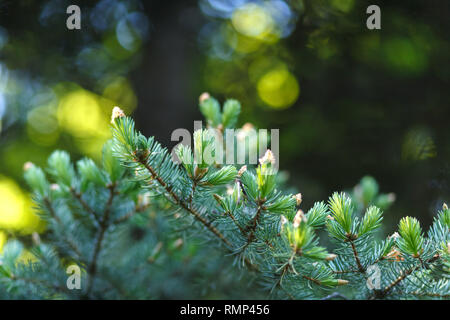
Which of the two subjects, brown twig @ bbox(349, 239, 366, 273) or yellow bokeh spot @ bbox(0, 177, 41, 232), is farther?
yellow bokeh spot @ bbox(0, 177, 41, 232)

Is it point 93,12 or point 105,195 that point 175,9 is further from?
point 105,195

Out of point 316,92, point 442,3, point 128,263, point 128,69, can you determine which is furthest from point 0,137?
point 442,3

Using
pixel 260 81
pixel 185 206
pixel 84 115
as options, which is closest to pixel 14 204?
pixel 84 115

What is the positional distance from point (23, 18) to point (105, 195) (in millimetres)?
2181

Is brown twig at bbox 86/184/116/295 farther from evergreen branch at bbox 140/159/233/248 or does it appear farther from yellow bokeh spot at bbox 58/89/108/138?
yellow bokeh spot at bbox 58/89/108/138

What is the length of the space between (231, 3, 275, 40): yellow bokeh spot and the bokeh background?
0.04 ft

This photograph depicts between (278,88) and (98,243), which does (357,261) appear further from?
(278,88)

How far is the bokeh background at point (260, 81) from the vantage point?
2.36 m

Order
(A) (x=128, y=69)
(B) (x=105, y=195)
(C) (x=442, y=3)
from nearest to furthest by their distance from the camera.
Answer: (B) (x=105, y=195) < (C) (x=442, y=3) < (A) (x=128, y=69)

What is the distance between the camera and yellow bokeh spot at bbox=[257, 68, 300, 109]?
3229mm

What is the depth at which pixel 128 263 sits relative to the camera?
4.00ft

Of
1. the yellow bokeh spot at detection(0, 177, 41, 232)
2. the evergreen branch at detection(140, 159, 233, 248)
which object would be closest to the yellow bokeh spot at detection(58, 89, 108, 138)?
the yellow bokeh spot at detection(0, 177, 41, 232)

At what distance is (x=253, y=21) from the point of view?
335 centimetres

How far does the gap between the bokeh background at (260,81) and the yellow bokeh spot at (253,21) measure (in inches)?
→ 0.5
